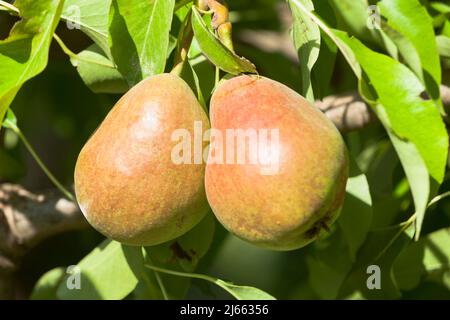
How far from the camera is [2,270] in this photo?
1.43 metres

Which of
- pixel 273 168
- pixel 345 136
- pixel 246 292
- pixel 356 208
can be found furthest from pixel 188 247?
pixel 345 136

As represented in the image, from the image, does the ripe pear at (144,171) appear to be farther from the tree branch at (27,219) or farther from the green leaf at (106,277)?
the tree branch at (27,219)

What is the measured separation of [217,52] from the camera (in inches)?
35.6

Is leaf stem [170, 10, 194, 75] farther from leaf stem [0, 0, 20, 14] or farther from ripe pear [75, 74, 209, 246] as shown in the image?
leaf stem [0, 0, 20, 14]

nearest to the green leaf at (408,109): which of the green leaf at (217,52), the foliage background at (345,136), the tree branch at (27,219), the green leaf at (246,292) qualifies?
the foliage background at (345,136)

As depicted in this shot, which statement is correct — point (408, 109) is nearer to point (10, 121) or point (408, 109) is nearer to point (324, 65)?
point (324, 65)

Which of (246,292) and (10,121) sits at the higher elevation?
→ (10,121)

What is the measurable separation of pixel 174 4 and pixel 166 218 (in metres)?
0.25

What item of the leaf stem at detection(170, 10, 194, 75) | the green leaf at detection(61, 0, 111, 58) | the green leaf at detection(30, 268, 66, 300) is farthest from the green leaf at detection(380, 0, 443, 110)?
the green leaf at detection(30, 268, 66, 300)

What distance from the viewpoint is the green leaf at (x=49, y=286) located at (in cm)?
144

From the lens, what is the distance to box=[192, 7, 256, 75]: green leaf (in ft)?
2.96

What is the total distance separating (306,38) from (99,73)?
285 mm

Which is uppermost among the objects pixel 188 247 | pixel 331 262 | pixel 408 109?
pixel 408 109

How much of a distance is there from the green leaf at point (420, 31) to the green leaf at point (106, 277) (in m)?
0.50
